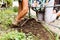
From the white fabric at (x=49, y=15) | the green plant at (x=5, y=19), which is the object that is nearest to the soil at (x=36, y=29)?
the green plant at (x=5, y=19)

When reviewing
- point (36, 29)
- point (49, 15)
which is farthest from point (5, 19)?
point (49, 15)

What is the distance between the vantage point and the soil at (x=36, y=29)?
4.41 meters

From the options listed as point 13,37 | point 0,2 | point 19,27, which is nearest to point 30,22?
point 19,27

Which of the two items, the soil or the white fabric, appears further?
the white fabric

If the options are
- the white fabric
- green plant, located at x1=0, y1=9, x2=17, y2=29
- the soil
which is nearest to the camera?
the soil

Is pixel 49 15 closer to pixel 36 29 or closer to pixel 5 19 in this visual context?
pixel 36 29

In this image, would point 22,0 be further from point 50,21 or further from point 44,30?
point 50,21

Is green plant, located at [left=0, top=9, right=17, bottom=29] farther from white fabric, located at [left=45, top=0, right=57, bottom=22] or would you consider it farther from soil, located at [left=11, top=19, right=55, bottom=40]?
white fabric, located at [left=45, top=0, right=57, bottom=22]

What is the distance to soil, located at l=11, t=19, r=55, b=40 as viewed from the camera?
4.41 metres

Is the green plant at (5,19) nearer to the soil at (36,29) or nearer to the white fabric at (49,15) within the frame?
the soil at (36,29)

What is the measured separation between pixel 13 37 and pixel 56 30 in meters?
1.08

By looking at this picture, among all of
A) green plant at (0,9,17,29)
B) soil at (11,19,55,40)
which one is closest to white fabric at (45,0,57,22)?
soil at (11,19,55,40)

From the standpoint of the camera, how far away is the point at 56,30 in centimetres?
472

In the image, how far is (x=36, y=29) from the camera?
15.7ft
